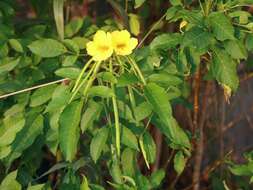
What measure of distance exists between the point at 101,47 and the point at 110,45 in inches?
0.7

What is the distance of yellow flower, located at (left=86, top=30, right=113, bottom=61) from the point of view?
1.00 meters

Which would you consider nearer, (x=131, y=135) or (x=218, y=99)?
(x=131, y=135)

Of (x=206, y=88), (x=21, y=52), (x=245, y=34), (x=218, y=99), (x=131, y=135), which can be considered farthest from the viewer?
(x=218, y=99)

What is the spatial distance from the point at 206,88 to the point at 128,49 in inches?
47.4

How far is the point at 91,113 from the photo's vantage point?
3.81 feet

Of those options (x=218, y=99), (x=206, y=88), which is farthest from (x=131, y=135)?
(x=218, y=99)

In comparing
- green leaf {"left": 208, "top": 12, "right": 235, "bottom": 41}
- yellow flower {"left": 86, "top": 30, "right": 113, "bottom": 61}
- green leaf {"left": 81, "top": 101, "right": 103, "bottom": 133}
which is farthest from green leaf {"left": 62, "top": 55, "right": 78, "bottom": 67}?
green leaf {"left": 208, "top": 12, "right": 235, "bottom": 41}

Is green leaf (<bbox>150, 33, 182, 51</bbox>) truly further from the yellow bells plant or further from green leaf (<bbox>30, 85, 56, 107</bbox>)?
green leaf (<bbox>30, 85, 56, 107</bbox>)

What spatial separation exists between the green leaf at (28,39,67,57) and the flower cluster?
0.76ft

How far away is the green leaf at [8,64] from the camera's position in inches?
52.1

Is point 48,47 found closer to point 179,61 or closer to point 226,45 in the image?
point 179,61

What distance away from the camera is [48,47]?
125 cm

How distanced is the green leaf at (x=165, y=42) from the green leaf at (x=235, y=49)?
108 millimetres

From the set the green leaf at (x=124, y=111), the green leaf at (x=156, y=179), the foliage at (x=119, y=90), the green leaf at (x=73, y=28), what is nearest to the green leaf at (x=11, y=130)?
the foliage at (x=119, y=90)
